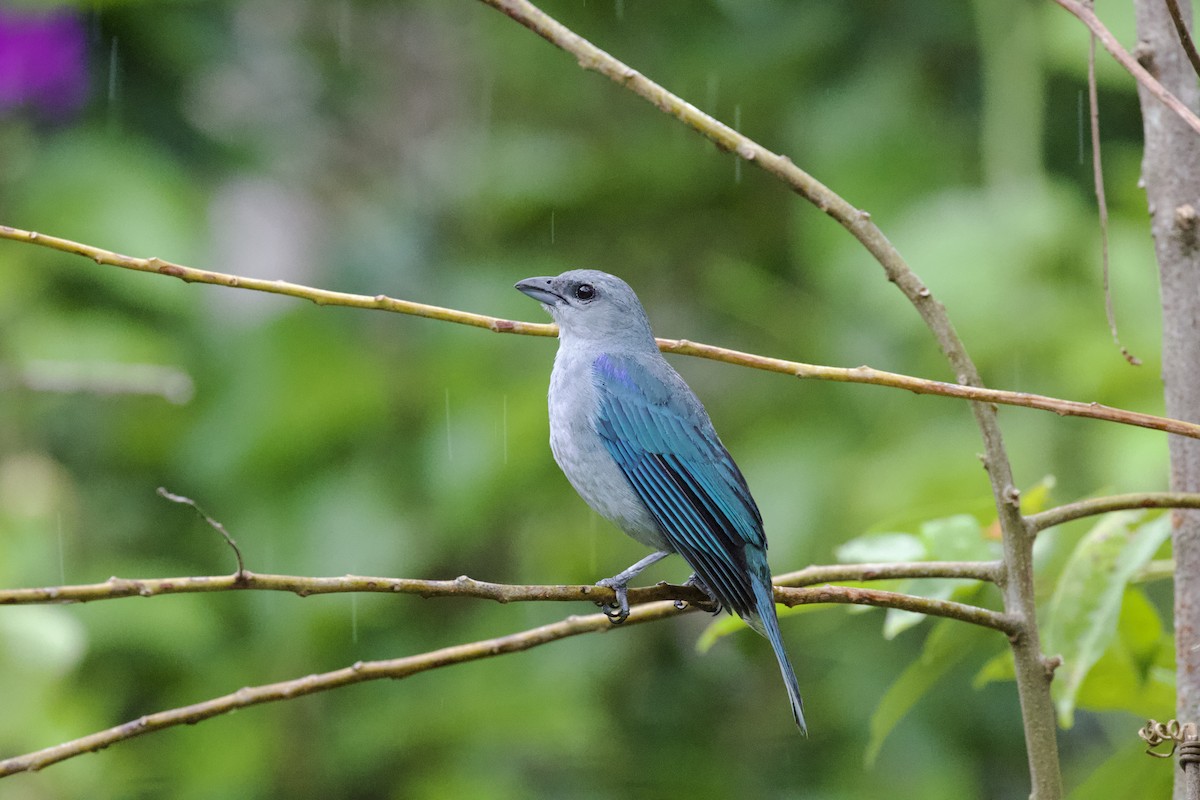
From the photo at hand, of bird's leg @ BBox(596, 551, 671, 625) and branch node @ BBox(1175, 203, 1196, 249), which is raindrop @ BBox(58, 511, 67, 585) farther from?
branch node @ BBox(1175, 203, 1196, 249)

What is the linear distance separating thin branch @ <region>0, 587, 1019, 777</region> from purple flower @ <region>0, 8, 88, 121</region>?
2800mm

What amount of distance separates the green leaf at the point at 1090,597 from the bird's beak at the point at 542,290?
122 cm

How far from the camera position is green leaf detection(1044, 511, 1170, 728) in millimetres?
1805

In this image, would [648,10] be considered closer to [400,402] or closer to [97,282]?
[400,402]

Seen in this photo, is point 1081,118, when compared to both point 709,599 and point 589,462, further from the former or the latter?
point 709,599

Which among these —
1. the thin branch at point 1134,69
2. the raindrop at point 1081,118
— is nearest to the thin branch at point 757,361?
the thin branch at point 1134,69

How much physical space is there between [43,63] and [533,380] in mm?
1684

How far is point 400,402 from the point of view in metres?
4.19

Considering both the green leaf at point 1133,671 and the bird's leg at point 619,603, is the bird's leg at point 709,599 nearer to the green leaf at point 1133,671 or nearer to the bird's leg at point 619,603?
the bird's leg at point 619,603


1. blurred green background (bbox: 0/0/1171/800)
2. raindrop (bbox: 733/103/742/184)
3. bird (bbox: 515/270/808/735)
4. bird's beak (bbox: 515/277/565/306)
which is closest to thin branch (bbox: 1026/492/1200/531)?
bird (bbox: 515/270/808/735)

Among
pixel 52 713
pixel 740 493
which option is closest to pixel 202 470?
pixel 52 713

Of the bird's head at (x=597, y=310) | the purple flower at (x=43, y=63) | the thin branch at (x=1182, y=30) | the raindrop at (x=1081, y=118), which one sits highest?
the purple flower at (x=43, y=63)

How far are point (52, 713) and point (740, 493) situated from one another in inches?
80.1

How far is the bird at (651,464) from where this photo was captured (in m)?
2.09
